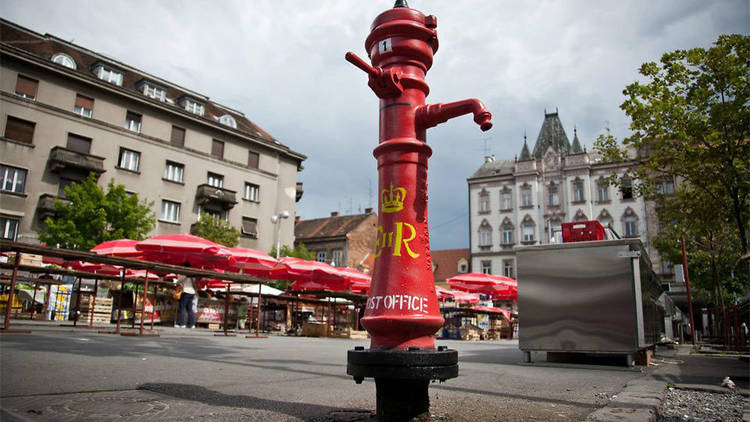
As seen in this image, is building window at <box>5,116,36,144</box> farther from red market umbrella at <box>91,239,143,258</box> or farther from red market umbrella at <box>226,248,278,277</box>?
red market umbrella at <box>226,248,278,277</box>

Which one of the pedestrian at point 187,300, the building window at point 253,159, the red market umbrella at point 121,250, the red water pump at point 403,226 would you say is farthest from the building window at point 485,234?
the red water pump at point 403,226

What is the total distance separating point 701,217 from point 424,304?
1562cm

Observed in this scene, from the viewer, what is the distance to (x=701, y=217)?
14922 mm

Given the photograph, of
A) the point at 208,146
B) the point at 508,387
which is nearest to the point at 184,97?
the point at 208,146

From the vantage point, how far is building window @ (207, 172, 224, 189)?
3759 centimetres

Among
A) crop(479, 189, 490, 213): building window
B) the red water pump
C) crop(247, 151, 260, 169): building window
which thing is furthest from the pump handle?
crop(479, 189, 490, 213): building window

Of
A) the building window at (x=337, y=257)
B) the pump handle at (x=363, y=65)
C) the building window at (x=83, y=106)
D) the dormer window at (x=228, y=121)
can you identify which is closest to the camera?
the pump handle at (x=363, y=65)

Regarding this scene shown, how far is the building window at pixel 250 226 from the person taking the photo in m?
39.1

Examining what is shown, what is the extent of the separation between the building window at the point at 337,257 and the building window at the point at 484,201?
15794 mm

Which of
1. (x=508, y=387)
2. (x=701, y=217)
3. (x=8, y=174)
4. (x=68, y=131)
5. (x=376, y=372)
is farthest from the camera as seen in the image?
(x=68, y=131)

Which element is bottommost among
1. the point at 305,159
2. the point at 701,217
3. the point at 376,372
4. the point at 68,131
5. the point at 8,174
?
the point at 376,372

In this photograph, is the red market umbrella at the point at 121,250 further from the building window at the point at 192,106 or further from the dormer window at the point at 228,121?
the dormer window at the point at 228,121

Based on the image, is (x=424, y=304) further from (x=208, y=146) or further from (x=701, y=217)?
(x=208, y=146)

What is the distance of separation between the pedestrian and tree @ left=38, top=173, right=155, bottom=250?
496 inches
